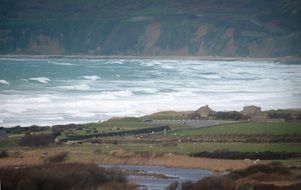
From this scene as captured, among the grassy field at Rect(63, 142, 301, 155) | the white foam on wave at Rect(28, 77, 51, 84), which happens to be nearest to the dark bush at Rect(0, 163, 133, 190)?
the grassy field at Rect(63, 142, 301, 155)

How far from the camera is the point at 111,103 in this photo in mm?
48656

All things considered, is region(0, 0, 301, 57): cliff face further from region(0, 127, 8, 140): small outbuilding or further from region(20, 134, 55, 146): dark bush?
region(20, 134, 55, 146): dark bush

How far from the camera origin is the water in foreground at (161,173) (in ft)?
83.2

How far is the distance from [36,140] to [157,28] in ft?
215

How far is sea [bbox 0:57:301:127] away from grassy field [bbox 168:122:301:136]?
689 cm

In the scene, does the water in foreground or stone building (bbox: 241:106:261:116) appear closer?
the water in foreground

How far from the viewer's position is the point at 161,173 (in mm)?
27531

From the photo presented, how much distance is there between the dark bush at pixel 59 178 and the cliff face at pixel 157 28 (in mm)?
66048

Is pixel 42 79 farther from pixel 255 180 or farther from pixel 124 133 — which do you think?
pixel 255 180

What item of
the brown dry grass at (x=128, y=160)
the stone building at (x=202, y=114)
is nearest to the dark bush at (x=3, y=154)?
the brown dry grass at (x=128, y=160)

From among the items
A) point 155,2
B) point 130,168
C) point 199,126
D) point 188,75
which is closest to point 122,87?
point 188,75

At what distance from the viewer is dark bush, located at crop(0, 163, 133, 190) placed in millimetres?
23156

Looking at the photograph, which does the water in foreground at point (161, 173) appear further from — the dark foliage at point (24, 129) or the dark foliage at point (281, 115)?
the dark foliage at point (281, 115)

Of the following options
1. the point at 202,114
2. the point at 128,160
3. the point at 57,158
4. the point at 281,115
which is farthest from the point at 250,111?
the point at 57,158
